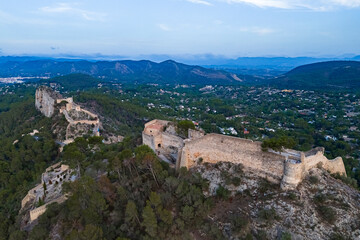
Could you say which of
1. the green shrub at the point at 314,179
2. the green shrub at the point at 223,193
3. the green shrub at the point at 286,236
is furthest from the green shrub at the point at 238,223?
the green shrub at the point at 314,179

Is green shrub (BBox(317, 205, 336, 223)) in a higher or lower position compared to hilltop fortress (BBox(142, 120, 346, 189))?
lower

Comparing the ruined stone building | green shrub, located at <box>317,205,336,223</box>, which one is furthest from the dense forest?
green shrub, located at <box>317,205,336,223</box>

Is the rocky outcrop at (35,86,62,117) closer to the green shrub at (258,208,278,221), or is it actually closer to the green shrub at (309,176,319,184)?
the green shrub at (258,208,278,221)

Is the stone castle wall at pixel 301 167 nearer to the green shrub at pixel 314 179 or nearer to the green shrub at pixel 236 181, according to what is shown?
the green shrub at pixel 314 179

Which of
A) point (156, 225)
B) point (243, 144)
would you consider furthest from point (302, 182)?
point (156, 225)

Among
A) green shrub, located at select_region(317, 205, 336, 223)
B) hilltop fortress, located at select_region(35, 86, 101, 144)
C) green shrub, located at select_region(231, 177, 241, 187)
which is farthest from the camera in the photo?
hilltop fortress, located at select_region(35, 86, 101, 144)

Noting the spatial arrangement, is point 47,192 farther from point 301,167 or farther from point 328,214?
point 328,214

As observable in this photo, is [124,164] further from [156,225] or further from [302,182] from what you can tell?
[302,182]
